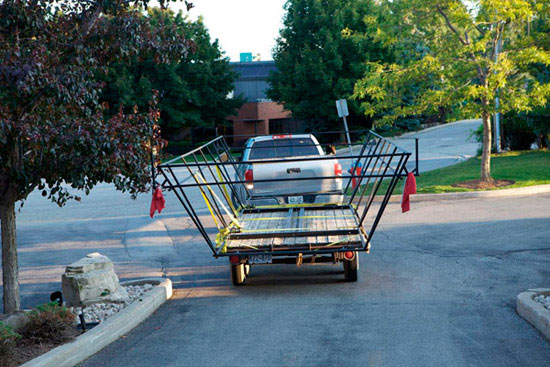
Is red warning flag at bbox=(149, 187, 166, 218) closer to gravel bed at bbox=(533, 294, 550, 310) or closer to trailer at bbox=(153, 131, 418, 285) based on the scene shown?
trailer at bbox=(153, 131, 418, 285)

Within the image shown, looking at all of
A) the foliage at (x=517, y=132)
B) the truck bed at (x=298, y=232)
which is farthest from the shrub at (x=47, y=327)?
the foliage at (x=517, y=132)

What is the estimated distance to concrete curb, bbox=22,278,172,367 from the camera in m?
5.60

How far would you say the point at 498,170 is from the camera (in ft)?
64.5

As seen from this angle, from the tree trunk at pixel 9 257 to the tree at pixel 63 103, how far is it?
1 centimetres

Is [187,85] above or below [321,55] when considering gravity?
below

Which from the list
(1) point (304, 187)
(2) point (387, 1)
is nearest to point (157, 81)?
(2) point (387, 1)

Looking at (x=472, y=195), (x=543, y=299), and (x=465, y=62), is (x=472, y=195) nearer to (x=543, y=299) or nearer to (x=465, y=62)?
(x=465, y=62)

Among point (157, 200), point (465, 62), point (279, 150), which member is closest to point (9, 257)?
Result: point (157, 200)

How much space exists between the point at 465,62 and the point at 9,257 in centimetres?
1355

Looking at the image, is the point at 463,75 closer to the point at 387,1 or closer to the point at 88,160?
the point at 387,1

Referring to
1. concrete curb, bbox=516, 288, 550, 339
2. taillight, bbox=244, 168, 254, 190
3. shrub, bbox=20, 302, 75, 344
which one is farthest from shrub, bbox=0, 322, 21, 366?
taillight, bbox=244, 168, 254, 190

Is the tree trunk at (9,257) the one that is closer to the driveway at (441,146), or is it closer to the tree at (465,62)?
the tree at (465,62)

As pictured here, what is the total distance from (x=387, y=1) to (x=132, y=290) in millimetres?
13195

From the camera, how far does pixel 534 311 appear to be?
649cm
